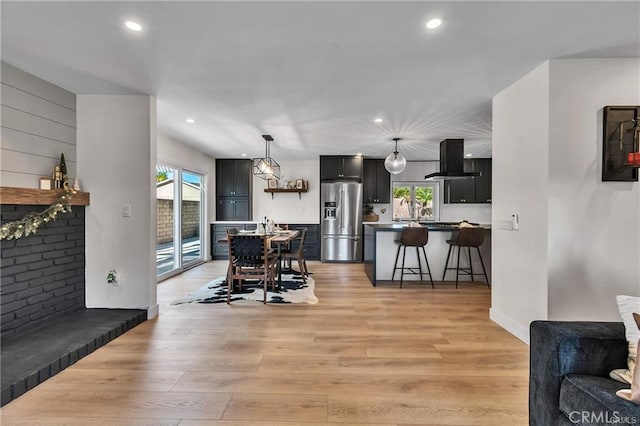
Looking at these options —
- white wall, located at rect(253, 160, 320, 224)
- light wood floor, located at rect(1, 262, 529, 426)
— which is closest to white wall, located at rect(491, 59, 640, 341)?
light wood floor, located at rect(1, 262, 529, 426)

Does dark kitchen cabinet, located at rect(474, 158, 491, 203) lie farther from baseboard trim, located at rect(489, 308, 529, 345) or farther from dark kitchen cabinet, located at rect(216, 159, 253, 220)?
dark kitchen cabinet, located at rect(216, 159, 253, 220)

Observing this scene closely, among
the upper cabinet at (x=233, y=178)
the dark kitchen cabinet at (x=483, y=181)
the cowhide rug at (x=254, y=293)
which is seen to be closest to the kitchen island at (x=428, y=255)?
the cowhide rug at (x=254, y=293)

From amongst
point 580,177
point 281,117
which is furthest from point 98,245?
point 580,177

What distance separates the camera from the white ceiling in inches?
70.5

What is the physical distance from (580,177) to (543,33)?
3.81ft

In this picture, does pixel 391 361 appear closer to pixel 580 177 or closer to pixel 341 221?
pixel 580 177

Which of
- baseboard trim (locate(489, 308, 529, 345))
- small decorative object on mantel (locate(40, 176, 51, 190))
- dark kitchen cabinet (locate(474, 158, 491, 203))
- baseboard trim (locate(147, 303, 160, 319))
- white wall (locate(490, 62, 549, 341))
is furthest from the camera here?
dark kitchen cabinet (locate(474, 158, 491, 203))

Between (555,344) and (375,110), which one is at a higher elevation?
(375,110)

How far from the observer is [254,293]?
4.10 m

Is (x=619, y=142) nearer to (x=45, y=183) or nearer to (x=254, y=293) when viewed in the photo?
(x=254, y=293)

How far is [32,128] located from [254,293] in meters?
2.88

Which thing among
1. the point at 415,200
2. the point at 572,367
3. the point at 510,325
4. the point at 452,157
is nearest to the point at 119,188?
the point at 572,367

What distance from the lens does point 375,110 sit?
11.9ft

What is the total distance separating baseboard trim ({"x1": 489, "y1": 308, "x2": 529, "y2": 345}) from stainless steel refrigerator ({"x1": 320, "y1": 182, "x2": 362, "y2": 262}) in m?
3.60
